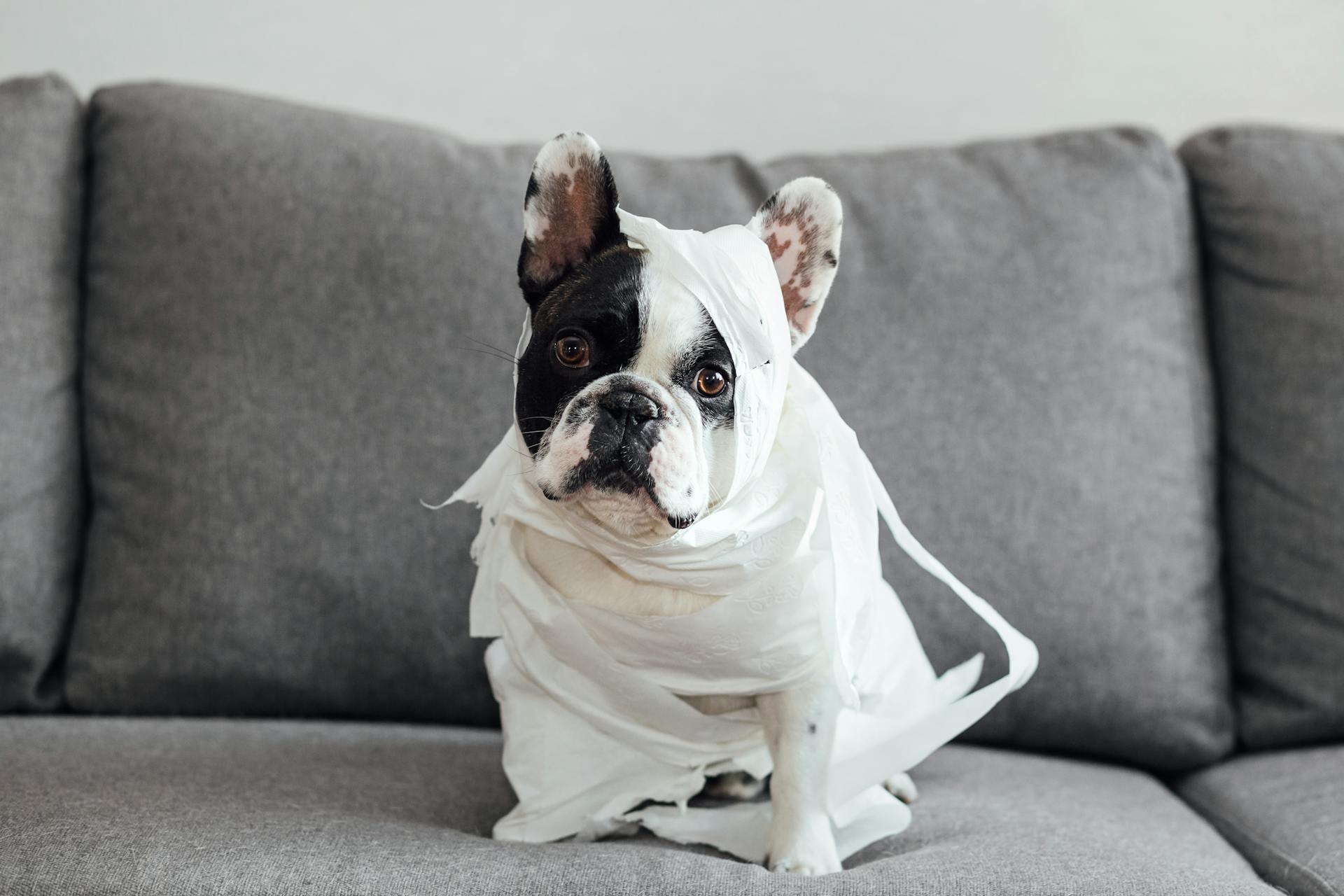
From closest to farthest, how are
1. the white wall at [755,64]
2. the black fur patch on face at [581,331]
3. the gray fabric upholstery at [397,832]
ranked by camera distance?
the gray fabric upholstery at [397,832] < the black fur patch on face at [581,331] < the white wall at [755,64]

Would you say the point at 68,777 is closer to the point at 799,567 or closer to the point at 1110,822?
the point at 799,567

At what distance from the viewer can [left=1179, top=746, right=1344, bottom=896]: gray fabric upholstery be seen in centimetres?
116

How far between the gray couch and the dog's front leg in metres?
0.32

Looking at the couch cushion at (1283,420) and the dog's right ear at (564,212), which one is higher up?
the dog's right ear at (564,212)

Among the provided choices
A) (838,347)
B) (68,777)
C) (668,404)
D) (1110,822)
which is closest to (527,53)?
(838,347)

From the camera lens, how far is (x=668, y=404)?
1.05 metres

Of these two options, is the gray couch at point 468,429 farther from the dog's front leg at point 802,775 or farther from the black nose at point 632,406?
the black nose at point 632,406

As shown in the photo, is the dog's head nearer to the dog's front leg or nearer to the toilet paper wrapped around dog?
the toilet paper wrapped around dog

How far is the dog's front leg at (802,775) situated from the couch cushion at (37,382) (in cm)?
102

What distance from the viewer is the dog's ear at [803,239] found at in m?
1.14

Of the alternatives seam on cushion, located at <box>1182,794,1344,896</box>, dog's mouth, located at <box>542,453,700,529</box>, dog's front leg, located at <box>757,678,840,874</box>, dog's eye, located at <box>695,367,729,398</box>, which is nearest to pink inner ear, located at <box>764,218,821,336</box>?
dog's eye, located at <box>695,367,729,398</box>

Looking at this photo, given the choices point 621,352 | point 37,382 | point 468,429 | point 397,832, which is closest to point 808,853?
point 397,832

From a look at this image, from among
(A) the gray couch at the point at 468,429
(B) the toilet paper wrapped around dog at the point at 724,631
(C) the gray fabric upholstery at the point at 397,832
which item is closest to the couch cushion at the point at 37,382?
(A) the gray couch at the point at 468,429

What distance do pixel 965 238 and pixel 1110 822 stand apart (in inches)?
33.5
